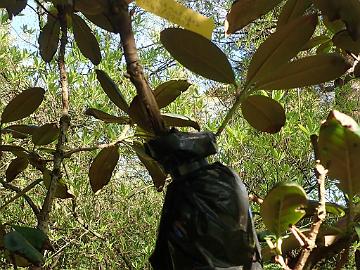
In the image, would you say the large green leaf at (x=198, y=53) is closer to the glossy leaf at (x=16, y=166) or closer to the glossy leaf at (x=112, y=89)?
the glossy leaf at (x=112, y=89)

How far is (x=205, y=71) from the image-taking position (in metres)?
0.53

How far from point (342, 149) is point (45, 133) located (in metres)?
0.42

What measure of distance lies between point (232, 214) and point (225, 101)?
191cm

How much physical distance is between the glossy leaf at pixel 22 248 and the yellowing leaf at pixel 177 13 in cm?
24

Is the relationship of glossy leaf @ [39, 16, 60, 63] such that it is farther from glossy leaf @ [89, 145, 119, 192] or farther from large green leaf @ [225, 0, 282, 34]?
large green leaf @ [225, 0, 282, 34]

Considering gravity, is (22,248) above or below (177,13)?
below

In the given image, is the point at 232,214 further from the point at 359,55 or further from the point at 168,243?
the point at 359,55

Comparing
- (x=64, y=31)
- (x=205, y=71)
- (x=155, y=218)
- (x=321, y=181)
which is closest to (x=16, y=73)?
(x=155, y=218)

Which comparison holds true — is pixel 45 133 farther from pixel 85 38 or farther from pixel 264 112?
pixel 264 112

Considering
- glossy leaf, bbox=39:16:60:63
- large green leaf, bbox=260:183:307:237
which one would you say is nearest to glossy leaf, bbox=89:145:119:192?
glossy leaf, bbox=39:16:60:63

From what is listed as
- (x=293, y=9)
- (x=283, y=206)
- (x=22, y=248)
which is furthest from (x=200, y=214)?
(x=293, y=9)

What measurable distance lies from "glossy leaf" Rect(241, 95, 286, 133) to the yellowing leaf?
0.33ft

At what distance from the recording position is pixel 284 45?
1.64 feet

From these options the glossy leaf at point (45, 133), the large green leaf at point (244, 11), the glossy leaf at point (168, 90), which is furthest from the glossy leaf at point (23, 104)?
the large green leaf at point (244, 11)
